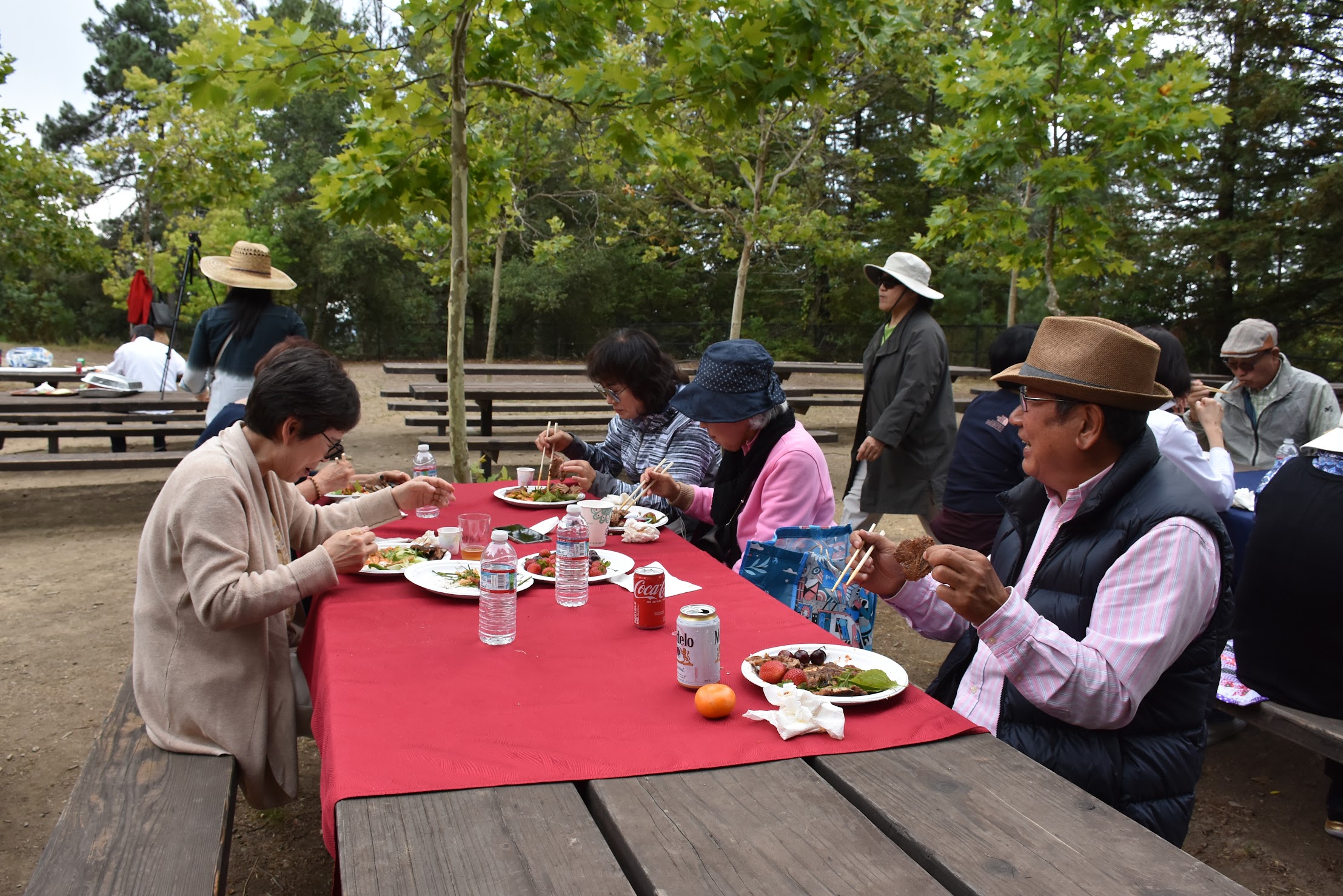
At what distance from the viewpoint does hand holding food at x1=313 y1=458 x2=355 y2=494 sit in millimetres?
3771

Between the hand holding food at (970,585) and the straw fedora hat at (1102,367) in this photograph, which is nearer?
the hand holding food at (970,585)

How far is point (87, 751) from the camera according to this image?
11.8ft

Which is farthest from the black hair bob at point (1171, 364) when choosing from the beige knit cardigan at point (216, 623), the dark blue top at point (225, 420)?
the dark blue top at point (225, 420)

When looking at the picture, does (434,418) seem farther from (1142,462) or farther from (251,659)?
(1142,462)

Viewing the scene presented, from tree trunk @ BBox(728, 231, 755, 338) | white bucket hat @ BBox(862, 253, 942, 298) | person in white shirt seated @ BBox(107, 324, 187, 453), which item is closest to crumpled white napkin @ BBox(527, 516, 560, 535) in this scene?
white bucket hat @ BBox(862, 253, 942, 298)

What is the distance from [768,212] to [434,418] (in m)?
5.71

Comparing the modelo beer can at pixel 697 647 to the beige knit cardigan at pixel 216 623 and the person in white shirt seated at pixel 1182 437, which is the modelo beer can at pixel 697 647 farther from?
the person in white shirt seated at pixel 1182 437

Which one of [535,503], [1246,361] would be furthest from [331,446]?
[1246,361]

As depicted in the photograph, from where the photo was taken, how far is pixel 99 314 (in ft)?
90.3

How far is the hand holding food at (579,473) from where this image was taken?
4.15 metres

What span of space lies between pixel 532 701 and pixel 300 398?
3.50 feet

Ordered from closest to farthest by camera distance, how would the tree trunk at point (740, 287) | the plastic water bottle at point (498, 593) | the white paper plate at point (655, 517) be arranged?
the plastic water bottle at point (498, 593)
the white paper plate at point (655, 517)
the tree trunk at point (740, 287)

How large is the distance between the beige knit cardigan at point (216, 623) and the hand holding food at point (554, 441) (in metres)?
1.96

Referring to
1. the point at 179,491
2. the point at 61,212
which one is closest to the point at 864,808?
the point at 179,491
